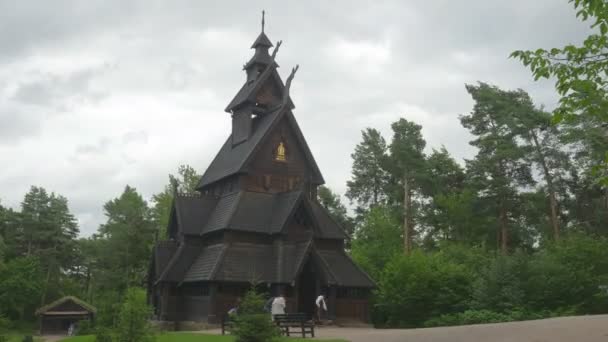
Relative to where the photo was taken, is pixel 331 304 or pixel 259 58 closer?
pixel 331 304

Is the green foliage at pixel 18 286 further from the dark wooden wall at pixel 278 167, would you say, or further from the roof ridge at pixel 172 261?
the dark wooden wall at pixel 278 167

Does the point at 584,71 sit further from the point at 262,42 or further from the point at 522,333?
the point at 262,42

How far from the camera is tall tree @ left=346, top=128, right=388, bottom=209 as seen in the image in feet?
A: 214

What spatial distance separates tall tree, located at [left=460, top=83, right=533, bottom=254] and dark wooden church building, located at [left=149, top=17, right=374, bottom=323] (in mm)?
17614

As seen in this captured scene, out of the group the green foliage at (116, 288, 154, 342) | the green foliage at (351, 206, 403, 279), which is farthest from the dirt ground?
the green foliage at (351, 206, 403, 279)

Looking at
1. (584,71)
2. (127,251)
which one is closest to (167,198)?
(127,251)

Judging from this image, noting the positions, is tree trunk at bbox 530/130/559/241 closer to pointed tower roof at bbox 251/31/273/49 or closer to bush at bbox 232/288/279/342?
pointed tower roof at bbox 251/31/273/49

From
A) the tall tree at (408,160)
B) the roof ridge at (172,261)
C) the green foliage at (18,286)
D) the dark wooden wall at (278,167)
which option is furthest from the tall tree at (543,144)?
the green foliage at (18,286)

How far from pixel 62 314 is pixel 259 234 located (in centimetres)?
2731

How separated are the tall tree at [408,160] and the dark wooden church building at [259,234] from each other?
20.6 m

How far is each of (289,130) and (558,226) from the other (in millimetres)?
24846

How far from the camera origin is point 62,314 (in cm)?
5009

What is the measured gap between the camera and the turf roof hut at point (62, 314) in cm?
5003

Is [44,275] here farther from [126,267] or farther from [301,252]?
[301,252]
